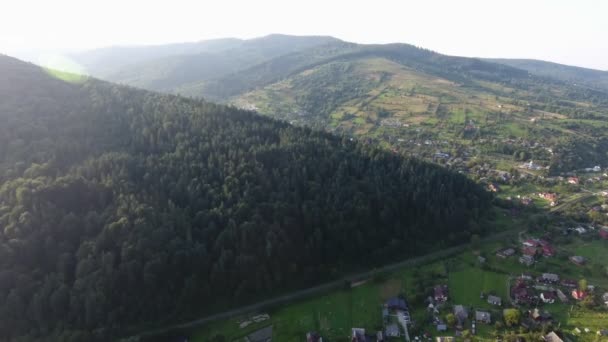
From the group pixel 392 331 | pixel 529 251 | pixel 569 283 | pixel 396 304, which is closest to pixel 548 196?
pixel 529 251

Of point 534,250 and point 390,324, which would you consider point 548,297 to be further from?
point 390,324

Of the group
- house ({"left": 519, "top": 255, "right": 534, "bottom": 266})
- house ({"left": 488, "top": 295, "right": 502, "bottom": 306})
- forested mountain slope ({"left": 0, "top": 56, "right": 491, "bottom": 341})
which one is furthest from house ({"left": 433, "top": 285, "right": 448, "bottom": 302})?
house ({"left": 519, "top": 255, "right": 534, "bottom": 266})

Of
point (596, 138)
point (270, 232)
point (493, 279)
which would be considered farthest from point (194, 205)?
point (596, 138)

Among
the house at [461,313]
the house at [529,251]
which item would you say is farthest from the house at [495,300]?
the house at [529,251]

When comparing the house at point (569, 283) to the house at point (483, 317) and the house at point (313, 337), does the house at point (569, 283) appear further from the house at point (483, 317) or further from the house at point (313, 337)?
the house at point (313, 337)

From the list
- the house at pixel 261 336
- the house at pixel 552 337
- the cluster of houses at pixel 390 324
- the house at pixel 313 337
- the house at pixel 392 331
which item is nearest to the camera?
the house at pixel 552 337

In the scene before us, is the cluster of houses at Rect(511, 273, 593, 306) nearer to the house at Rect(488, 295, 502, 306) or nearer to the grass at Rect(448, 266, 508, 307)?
the grass at Rect(448, 266, 508, 307)
